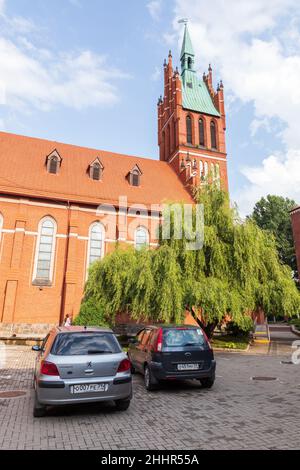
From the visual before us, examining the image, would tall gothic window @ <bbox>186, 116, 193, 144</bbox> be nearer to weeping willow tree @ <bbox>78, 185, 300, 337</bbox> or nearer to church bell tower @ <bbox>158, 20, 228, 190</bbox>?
church bell tower @ <bbox>158, 20, 228, 190</bbox>

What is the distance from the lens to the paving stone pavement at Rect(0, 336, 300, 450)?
13.9ft

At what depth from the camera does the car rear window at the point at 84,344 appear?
5387mm

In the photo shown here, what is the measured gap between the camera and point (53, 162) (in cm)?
2456

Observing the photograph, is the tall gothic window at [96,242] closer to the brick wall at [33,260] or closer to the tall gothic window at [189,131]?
the brick wall at [33,260]

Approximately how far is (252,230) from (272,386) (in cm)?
808

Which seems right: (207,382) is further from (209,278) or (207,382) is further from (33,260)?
(33,260)

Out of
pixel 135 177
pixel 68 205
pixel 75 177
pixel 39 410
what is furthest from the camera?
pixel 135 177

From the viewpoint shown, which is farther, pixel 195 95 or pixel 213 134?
pixel 195 95

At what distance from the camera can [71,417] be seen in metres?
5.28

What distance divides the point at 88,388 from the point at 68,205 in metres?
18.9

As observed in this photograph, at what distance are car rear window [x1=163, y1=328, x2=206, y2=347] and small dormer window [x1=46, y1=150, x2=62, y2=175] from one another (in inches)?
784

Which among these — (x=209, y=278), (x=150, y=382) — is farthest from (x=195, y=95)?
(x=150, y=382)

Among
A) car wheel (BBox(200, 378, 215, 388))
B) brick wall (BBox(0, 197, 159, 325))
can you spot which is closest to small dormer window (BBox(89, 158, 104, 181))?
brick wall (BBox(0, 197, 159, 325))
